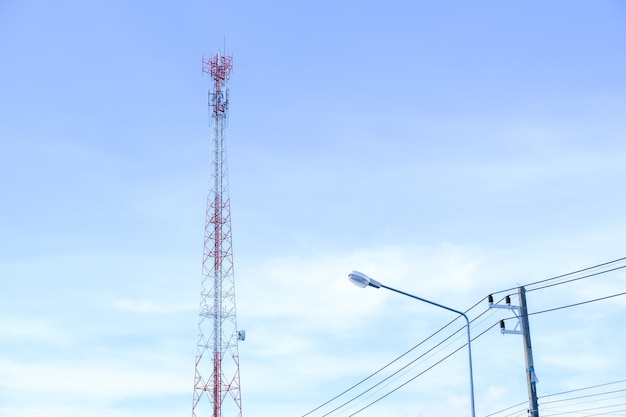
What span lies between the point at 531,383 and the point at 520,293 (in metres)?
3.49

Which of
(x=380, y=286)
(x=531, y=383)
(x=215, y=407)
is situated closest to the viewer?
(x=380, y=286)

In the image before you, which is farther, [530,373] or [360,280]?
[530,373]

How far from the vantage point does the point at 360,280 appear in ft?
88.2

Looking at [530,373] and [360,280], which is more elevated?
[360,280]

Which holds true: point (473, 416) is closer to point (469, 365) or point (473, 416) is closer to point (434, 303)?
point (469, 365)

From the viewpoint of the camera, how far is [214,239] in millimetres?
63938

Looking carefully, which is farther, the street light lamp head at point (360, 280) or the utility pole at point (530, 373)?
the utility pole at point (530, 373)

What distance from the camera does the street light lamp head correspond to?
2688 cm

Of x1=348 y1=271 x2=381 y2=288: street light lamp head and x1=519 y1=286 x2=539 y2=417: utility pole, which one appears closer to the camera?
x1=348 y1=271 x2=381 y2=288: street light lamp head

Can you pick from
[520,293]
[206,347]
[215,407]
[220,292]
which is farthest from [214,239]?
[520,293]

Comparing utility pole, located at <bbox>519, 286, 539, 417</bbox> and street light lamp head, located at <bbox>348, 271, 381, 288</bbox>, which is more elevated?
street light lamp head, located at <bbox>348, 271, 381, 288</bbox>

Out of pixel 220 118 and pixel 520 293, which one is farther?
pixel 220 118

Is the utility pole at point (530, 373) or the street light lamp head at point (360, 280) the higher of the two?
the street light lamp head at point (360, 280)

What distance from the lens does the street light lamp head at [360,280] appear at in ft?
88.2
